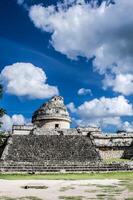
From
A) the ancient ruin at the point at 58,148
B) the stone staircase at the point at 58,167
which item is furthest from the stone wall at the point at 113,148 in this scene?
the stone staircase at the point at 58,167

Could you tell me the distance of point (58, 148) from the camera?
35125 millimetres

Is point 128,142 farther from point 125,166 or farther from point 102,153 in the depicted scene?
point 125,166

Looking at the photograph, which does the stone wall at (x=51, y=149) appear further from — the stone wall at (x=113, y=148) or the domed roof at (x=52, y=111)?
the domed roof at (x=52, y=111)

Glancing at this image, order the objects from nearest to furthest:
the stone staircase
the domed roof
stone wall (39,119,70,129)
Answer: the stone staircase < the domed roof < stone wall (39,119,70,129)

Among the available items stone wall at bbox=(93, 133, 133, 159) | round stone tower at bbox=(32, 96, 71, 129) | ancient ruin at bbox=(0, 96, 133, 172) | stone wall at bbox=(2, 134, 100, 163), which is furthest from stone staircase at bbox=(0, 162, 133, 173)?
round stone tower at bbox=(32, 96, 71, 129)

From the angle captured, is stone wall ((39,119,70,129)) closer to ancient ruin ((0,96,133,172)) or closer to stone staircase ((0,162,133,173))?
ancient ruin ((0,96,133,172))

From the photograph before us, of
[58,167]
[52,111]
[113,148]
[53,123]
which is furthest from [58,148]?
[52,111]

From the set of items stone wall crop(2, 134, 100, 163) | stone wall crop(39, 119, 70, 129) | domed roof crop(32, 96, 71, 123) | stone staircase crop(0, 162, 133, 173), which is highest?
domed roof crop(32, 96, 71, 123)

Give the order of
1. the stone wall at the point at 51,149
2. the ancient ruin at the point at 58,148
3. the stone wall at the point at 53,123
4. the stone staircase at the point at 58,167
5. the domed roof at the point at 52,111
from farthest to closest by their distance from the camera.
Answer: the stone wall at the point at 53,123
the domed roof at the point at 52,111
the stone wall at the point at 51,149
the ancient ruin at the point at 58,148
the stone staircase at the point at 58,167

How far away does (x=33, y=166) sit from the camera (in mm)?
29578

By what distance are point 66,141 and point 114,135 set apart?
28.3 feet

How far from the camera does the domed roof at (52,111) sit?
4728 centimetres

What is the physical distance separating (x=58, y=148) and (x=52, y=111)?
505 inches

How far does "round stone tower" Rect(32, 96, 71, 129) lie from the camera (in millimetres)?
47312
